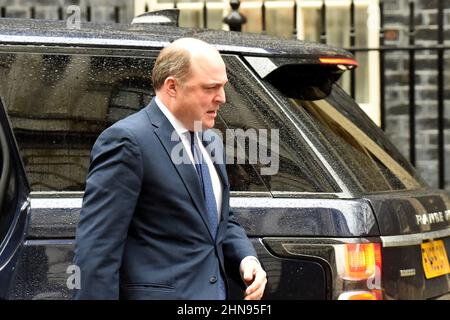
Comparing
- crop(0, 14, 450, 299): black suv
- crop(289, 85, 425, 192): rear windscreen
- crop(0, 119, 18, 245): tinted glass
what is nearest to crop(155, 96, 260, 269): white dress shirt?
crop(0, 14, 450, 299): black suv

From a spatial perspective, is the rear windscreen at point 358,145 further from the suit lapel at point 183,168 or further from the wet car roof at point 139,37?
the suit lapel at point 183,168

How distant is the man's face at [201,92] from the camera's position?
12.0 ft

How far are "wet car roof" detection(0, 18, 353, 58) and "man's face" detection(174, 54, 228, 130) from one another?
2.79 feet

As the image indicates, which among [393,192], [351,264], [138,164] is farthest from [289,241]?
[138,164]

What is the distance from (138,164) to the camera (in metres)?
3.56

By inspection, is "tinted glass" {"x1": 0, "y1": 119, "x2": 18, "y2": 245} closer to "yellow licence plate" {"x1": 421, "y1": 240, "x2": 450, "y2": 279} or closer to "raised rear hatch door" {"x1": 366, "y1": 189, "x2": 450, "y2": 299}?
"raised rear hatch door" {"x1": 366, "y1": 189, "x2": 450, "y2": 299}

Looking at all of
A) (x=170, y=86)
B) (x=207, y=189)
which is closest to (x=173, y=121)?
(x=170, y=86)

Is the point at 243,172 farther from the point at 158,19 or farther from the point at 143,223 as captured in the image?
the point at 158,19

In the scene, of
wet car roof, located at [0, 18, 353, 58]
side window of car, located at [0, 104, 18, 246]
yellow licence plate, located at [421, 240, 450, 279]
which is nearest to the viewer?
side window of car, located at [0, 104, 18, 246]

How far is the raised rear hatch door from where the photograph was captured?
4367 millimetres

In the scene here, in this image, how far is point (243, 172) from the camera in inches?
173

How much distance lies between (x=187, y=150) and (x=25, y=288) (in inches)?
34.3

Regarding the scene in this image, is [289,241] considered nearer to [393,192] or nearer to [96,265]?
[393,192]

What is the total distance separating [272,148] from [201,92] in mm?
801
